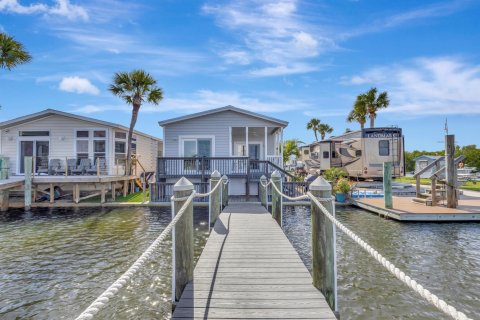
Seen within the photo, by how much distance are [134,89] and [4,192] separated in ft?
30.8

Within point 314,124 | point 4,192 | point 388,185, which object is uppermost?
A: point 314,124

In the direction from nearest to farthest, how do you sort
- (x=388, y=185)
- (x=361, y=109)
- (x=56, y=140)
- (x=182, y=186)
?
(x=182, y=186) → (x=388, y=185) → (x=56, y=140) → (x=361, y=109)

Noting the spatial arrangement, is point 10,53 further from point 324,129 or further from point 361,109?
point 324,129

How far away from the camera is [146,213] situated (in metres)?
12.4

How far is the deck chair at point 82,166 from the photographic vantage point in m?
16.6

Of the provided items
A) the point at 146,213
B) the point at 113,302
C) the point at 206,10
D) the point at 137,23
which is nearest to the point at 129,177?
the point at 146,213

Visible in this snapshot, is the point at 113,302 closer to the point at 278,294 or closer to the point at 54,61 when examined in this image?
the point at 278,294

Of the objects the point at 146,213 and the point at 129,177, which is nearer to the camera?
the point at 146,213

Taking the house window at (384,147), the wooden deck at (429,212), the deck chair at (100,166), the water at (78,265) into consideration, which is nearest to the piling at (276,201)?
the water at (78,265)

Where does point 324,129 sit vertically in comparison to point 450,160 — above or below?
above

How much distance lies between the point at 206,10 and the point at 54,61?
1154 centimetres

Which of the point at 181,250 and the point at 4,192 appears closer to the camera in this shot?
the point at 181,250

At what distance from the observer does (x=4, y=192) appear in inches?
551

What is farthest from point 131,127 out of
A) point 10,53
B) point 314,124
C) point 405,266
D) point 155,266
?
point 314,124
